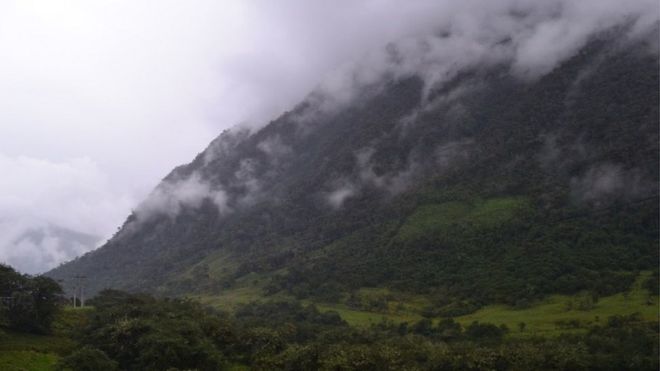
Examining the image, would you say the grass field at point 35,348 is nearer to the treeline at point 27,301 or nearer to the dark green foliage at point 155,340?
the treeline at point 27,301

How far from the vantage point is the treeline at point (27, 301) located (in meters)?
62.7

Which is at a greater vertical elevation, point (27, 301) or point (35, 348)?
point (27, 301)

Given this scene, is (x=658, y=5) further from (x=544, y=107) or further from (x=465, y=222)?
(x=465, y=222)

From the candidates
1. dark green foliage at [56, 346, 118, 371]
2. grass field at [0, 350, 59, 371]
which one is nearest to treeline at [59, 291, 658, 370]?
dark green foliage at [56, 346, 118, 371]

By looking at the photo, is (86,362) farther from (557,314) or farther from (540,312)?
(540,312)

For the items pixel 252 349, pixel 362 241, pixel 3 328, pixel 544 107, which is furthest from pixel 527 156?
pixel 3 328

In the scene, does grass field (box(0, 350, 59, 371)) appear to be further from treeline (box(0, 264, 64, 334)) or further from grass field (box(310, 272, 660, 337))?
grass field (box(310, 272, 660, 337))

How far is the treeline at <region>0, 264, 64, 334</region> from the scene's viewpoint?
62656 mm

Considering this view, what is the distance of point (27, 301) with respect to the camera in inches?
2484

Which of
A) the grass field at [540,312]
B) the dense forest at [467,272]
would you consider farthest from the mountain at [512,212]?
the grass field at [540,312]

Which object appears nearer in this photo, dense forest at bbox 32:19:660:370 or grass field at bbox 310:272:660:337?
dense forest at bbox 32:19:660:370

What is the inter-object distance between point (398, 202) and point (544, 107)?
56.5 m

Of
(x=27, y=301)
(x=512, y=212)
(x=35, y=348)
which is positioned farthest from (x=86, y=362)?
(x=512, y=212)

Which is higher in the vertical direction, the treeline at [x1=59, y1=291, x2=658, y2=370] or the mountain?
the mountain
